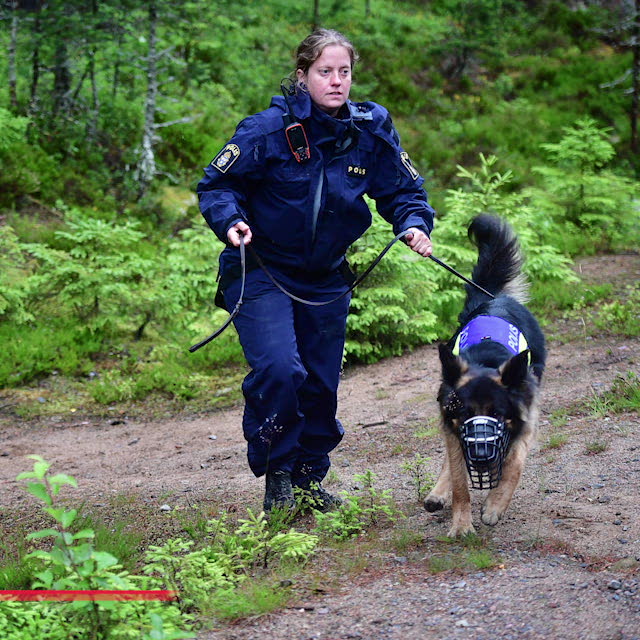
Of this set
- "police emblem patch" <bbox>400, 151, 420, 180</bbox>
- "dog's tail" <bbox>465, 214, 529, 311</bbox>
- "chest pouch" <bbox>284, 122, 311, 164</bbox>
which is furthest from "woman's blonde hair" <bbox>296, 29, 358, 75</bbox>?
"dog's tail" <bbox>465, 214, 529, 311</bbox>

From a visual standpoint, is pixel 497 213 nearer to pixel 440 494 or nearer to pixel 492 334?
pixel 492 334

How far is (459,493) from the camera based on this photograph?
389 centimetres

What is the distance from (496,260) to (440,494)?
1.59 meters

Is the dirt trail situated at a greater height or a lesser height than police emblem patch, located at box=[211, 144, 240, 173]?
lesser

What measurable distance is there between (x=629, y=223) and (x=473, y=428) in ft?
29.6

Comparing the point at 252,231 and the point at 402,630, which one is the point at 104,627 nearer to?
the point at 402,630

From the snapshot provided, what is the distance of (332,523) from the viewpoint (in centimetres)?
390

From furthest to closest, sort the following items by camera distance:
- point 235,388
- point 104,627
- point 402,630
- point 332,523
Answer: point 235,388 < point 332,523 < point 402,630 < point 104,627

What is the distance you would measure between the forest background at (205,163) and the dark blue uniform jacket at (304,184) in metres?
3.85

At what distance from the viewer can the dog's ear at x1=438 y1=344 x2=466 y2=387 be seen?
3.77 meters

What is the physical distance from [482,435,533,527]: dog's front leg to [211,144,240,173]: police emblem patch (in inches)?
79.0

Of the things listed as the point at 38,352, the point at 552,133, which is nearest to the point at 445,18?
the point at 552,133

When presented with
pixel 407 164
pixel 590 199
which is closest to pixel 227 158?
pixel 407 164

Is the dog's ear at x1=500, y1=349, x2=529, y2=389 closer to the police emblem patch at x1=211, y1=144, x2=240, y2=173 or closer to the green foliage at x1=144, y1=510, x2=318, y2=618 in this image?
the green foliage at x1=144, y1=510, x2=318, y2=618
